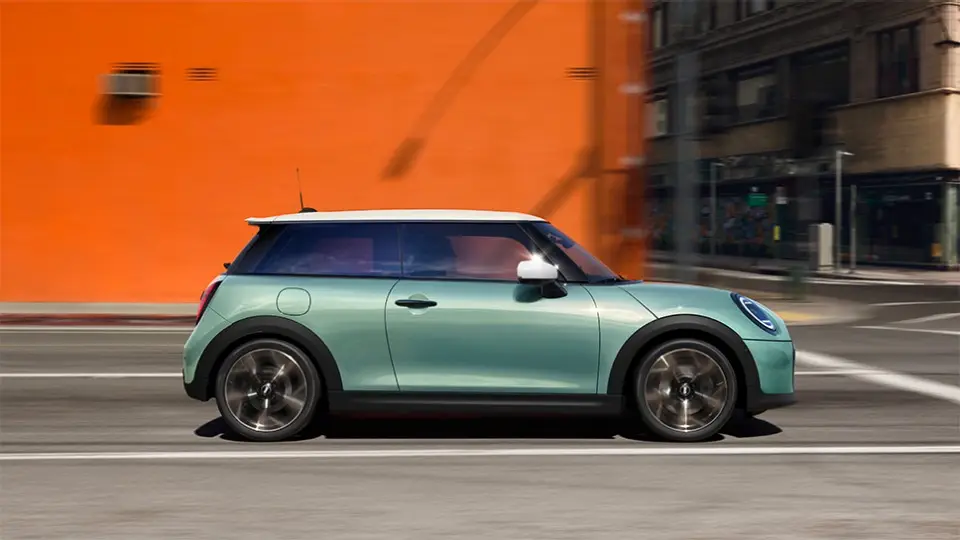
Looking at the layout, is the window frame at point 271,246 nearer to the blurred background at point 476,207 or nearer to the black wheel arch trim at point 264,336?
the black wheel arch trim at point 264,336

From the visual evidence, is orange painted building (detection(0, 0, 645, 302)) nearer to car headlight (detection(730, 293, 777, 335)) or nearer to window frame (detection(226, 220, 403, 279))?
window frame (detection(226, 220, 403, 279))

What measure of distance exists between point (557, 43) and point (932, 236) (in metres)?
20.5

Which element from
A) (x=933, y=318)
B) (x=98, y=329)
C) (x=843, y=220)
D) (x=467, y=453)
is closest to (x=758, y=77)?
(x=843, y=220)

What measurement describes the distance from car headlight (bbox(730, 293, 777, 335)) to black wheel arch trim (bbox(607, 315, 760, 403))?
7.5 inches

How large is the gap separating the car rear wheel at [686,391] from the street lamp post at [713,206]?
41.4m

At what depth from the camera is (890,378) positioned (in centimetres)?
1077

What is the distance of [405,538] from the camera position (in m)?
5.05

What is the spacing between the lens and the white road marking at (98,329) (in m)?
15.6

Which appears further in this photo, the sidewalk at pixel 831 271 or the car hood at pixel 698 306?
the sidewalk at pixel 831 271

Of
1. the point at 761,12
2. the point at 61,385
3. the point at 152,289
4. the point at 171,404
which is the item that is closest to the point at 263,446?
the point at 171,404

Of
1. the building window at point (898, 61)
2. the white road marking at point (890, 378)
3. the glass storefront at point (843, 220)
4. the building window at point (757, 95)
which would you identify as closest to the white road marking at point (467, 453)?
the white road marking at point (890, 378)

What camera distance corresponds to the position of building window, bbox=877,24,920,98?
126 ft

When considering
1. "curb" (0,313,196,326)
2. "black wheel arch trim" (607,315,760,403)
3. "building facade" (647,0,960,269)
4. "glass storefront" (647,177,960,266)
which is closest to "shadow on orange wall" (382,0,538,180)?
"curb" (0,313,196,326)

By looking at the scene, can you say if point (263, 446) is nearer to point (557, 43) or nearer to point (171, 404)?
point (171, 404)
